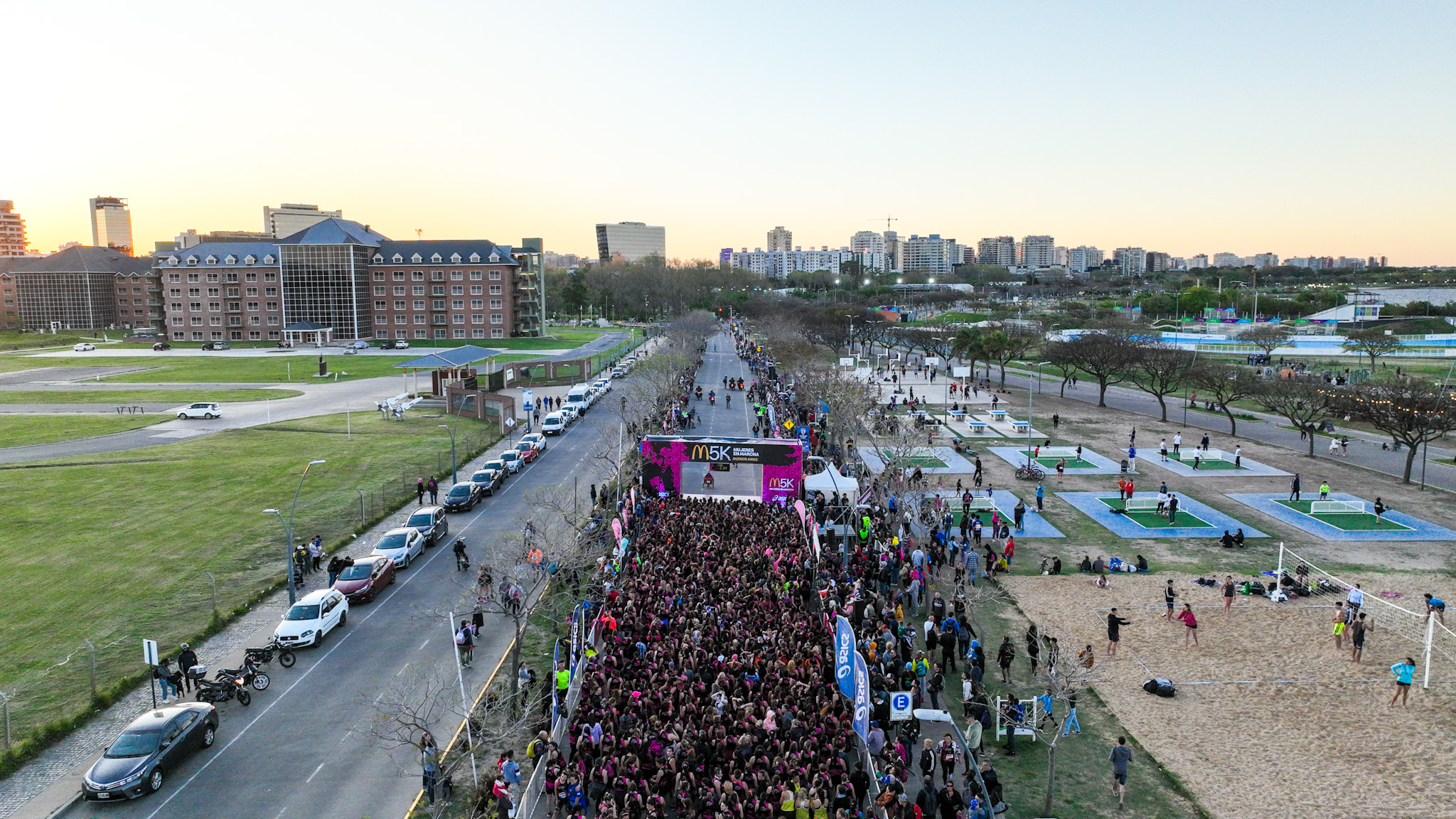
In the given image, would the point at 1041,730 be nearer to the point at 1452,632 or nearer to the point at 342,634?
the point at 1452,632

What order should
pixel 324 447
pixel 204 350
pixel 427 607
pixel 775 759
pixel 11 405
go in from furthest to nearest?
pixel 204 350 → pixel 11 405 → pixel 324 447 → pixel 427 607 → pixel 775 759

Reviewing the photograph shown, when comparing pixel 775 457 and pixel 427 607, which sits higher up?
pixel 775 457

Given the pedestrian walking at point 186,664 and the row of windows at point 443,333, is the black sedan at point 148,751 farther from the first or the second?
the row of windows at point 443,333

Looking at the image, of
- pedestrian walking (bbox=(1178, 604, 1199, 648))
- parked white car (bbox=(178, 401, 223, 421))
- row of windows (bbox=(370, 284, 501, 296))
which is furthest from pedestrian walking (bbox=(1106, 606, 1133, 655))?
row of windows (bbox=(370, 284, 501, 296))

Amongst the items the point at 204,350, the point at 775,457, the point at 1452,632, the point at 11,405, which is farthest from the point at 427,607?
the point at 204,350

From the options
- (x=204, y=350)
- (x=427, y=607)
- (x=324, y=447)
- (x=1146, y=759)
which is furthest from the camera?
(x=204, y=350)

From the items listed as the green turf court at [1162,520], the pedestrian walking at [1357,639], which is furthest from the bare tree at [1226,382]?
the pedestrian walking at [1357,639]
